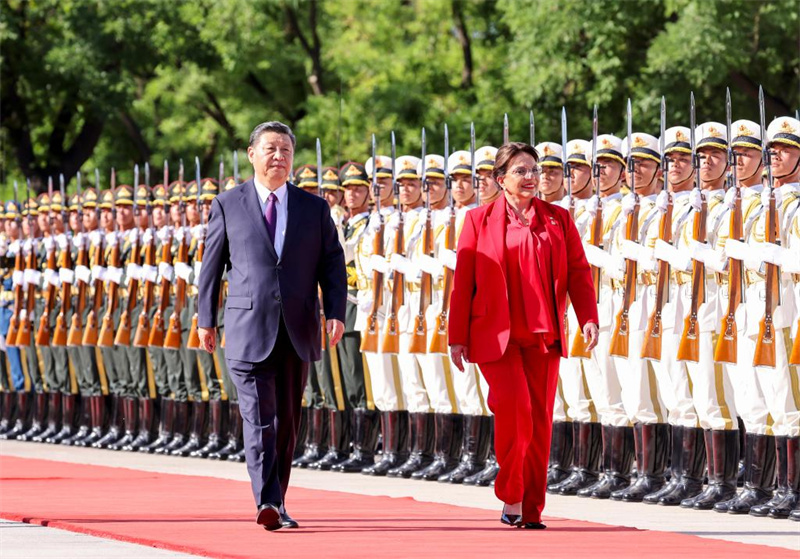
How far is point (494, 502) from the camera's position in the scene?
34.9 ft

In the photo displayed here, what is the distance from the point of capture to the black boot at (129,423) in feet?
53.0

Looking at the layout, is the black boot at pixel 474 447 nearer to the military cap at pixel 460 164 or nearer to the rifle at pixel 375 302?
the rifle at pixel 375 302

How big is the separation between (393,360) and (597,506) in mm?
2698

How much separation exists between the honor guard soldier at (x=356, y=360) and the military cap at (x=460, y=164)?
105 centimetres

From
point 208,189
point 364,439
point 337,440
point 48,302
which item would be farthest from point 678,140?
point 48,302

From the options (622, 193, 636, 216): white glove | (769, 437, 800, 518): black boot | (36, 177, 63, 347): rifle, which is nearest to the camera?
(769, 437, 800, 518): black boot

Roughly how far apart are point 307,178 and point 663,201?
4013 mm

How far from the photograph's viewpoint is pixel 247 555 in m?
7.81

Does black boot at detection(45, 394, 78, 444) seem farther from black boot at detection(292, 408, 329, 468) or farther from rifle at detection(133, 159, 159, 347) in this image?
black boot at detection(292, 408, 329, 468)

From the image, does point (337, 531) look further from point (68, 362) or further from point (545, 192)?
point (68, 362)

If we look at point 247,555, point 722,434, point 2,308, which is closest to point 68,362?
point 2,308

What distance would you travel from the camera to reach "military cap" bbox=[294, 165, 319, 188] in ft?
45.8

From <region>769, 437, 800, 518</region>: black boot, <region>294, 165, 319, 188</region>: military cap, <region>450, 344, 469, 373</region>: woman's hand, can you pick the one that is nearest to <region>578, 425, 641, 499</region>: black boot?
<region>769, 437, 800, 518</region>: black boot

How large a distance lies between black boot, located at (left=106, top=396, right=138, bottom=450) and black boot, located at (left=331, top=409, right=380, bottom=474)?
338 centimetres
